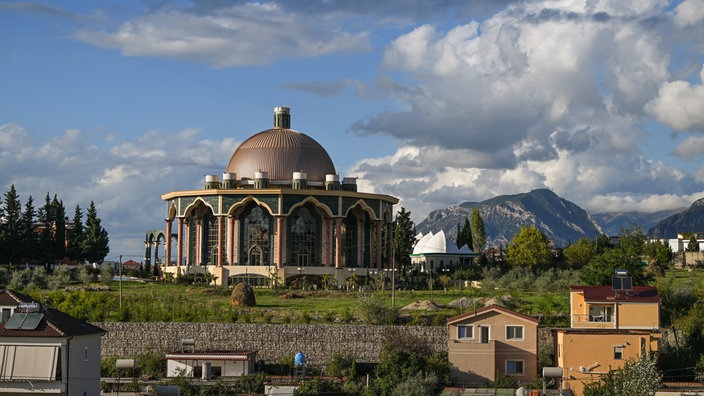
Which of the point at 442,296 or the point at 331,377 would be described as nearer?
the point at 331,377

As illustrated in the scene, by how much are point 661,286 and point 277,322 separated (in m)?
22.5

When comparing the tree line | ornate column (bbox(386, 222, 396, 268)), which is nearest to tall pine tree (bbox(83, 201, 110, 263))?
the tree line

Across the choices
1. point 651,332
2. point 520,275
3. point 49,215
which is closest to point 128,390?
point 651,332

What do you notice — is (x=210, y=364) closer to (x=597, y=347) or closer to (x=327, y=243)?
(x=597, y=347)

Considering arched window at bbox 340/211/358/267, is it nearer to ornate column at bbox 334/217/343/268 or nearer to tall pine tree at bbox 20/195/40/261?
ornate column at bbox 334/217/343/268

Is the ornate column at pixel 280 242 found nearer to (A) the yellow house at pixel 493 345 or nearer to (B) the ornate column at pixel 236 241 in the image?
(B) the ornate column at pixel 236 241

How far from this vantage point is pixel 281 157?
102562 millimetres

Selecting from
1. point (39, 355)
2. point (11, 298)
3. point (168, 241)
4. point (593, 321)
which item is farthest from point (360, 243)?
point (39, 355)

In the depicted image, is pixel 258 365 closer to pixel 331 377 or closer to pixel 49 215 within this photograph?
pixel 331 377

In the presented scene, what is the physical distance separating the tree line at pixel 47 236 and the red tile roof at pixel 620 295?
51261 millimetres

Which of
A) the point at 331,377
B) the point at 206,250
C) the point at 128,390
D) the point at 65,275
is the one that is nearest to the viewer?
the point at 128,390

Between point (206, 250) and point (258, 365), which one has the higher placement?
point (206, 250)

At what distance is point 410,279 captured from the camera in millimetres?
94562

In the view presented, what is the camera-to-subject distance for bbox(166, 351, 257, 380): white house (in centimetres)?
5722
